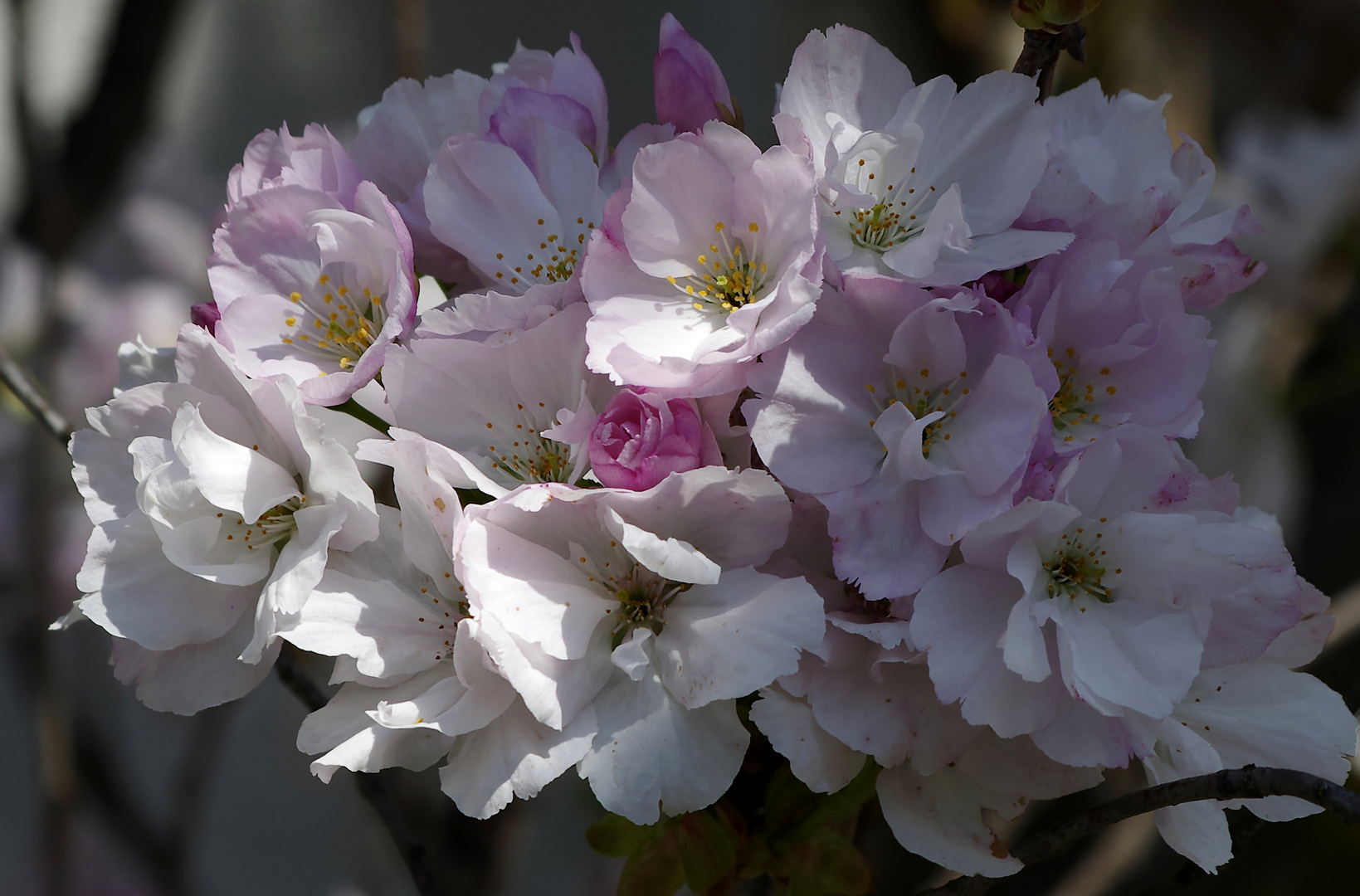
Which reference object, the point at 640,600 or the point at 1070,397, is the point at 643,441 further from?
the point at 1070,397

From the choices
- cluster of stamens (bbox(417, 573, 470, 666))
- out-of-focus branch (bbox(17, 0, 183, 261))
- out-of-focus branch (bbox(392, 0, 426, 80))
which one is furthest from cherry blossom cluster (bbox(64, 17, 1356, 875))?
out-of-focus branch (bbox(17, 0, 183, 261))

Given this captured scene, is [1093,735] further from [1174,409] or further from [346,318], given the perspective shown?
[346,318]

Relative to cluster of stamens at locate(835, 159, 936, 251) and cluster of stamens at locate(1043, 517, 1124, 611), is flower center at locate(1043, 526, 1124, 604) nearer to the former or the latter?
cluster of stamens at locate(1043, 517, 1124, 611)

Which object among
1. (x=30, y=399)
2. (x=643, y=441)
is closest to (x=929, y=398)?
(x=643, y=441)

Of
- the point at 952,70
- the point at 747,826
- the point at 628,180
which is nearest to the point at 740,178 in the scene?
the point at 628,180

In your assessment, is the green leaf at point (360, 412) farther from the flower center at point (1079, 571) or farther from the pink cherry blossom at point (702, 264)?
the flower center at point (1079, 571)

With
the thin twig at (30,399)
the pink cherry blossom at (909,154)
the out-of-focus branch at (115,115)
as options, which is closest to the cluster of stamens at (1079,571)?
the pink cherry blossom at (909,154)
